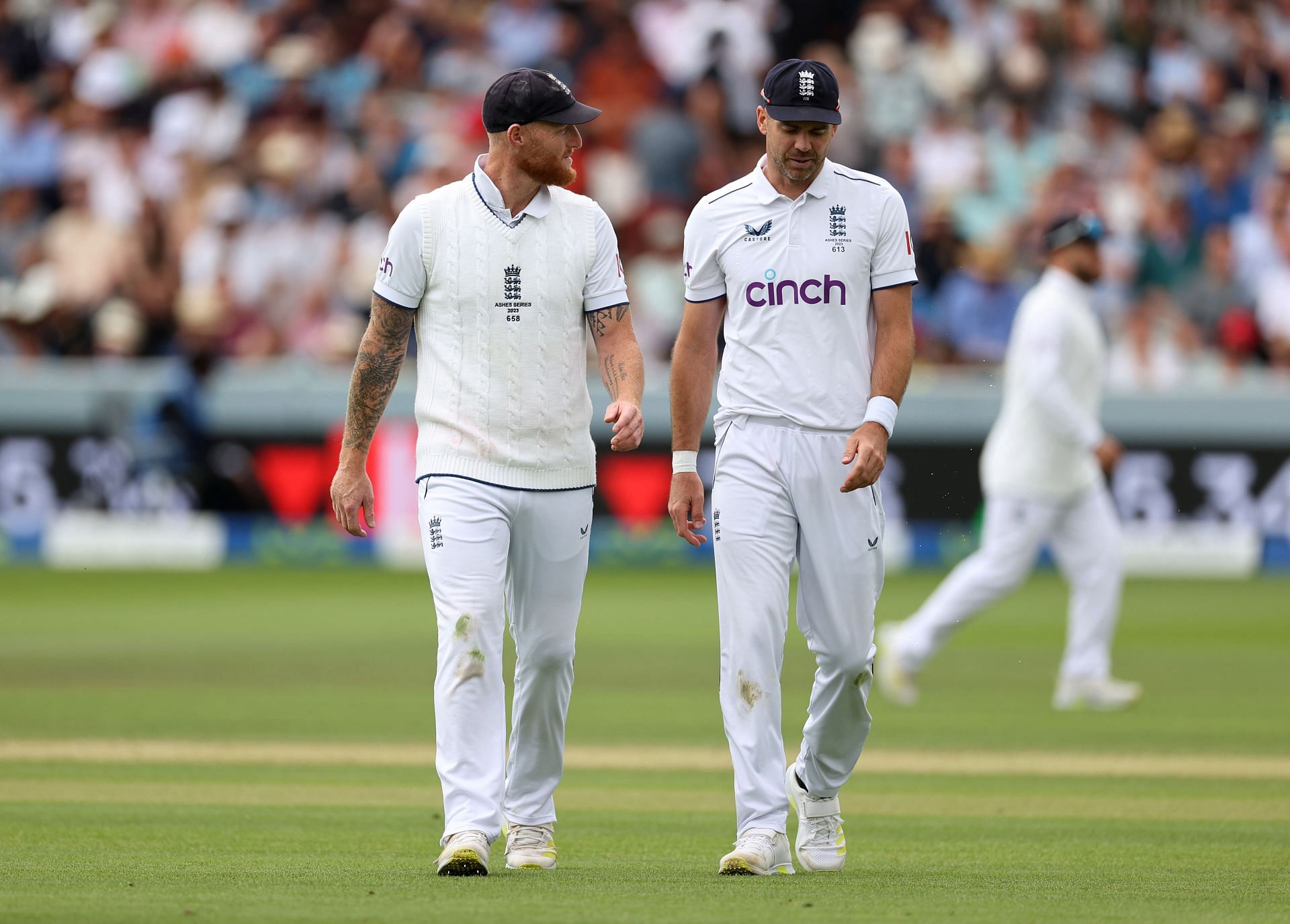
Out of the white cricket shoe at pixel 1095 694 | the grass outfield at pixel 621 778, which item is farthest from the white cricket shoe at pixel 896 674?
the white cricket shoe at pixel 1095 694

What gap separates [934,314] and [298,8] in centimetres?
844

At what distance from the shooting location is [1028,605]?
17.4m

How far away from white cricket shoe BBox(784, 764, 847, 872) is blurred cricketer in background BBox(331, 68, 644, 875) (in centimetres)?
77

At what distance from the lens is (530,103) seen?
6.51m

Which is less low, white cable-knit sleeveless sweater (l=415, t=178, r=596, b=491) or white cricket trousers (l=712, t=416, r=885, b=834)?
white cable-knit sleeveless sweater (l=415, t=178, r=596, b=491)

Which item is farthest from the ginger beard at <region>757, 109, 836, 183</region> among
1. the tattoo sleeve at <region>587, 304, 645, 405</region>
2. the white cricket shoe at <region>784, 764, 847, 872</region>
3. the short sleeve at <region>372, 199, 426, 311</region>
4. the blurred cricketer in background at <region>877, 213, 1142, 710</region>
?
the blurred cricketer in background at <region>877, 213, 1142, 710</region>

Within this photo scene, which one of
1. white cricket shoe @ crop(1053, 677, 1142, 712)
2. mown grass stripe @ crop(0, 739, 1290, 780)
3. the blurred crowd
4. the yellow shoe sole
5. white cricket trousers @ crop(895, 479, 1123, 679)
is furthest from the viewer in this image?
the blurred crowd

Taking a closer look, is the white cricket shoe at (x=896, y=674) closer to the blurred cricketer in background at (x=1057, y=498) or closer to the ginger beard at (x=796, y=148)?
the blurred cricketer in background at (x=1057, y=498)

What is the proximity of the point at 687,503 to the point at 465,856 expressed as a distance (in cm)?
129

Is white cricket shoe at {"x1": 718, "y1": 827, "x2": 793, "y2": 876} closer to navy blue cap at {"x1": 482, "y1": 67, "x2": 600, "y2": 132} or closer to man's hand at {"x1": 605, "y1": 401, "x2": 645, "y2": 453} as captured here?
man's hand at {"x1": 605, "y1": 401, "x2": 645, "y2": 453}

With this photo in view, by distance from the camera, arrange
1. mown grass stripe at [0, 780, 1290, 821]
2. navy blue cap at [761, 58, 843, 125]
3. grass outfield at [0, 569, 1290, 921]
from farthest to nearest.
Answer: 1. mown grass stripe at [0, 780, 1290, 821]
2. navy blue cap at [761, 58, 843, 125]
3. grass outfield at [0, 569, 1290, 921]

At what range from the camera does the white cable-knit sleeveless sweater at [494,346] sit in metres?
6.59

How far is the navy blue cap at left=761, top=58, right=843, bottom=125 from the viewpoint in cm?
651

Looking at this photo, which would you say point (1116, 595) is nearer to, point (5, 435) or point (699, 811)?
point (699, 811)
